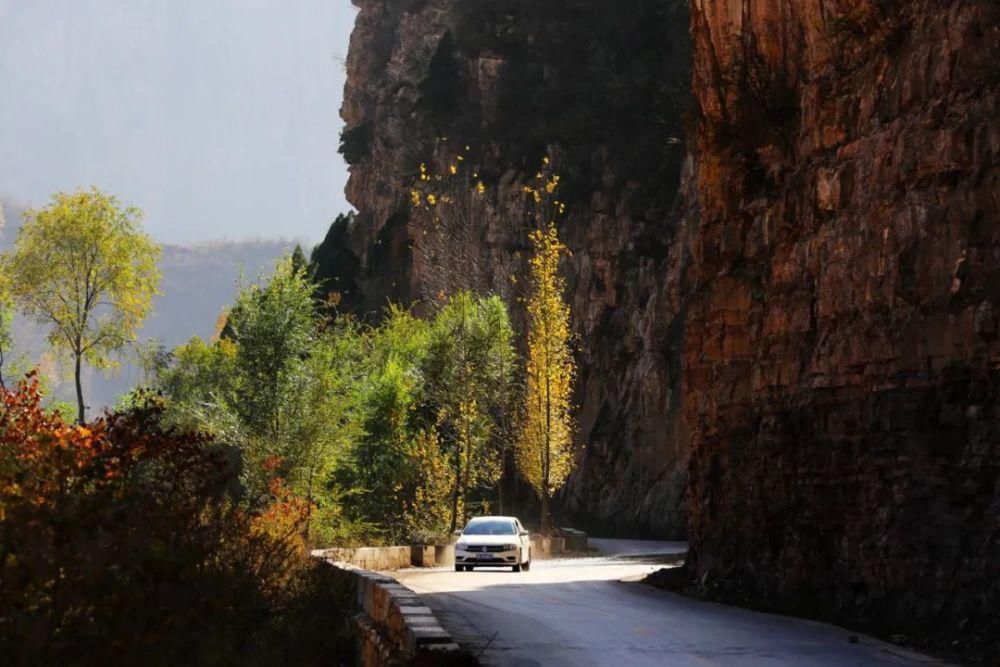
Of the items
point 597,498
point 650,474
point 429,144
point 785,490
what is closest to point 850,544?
point 785,490

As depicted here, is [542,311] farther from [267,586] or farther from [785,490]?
[267,586]

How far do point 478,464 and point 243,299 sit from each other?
1800 cm

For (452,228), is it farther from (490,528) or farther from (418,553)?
(490,528)

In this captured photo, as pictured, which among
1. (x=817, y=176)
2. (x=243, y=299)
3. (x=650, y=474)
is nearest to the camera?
(x=817, y=176)

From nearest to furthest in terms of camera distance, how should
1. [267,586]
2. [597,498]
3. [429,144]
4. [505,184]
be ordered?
[267,586] → [597,498] → [505,184] → [429,144]

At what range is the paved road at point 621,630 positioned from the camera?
16.6 meters

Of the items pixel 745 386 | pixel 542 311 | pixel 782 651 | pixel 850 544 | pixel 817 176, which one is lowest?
pixel 782 651

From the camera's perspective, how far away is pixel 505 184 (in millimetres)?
90438

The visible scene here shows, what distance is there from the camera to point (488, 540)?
1511 inches

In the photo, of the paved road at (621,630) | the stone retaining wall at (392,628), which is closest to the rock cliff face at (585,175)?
the paved road at (621,630)

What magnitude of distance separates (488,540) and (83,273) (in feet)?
139

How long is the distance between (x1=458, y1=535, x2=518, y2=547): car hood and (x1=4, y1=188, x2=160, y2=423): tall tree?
39.3 meters

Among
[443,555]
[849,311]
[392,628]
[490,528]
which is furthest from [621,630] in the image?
[443,555]

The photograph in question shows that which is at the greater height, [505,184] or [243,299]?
[505,184]
